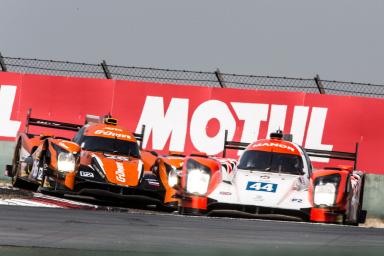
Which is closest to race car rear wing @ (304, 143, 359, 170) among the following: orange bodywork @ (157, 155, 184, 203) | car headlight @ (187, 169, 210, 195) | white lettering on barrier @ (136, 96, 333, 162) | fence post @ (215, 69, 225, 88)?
white lettering on barrier @ (136, 96, 333, 162)

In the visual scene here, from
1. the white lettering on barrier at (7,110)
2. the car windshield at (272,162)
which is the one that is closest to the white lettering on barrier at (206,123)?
the white lettering on barrier at (7,110)

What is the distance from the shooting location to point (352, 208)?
1387cm

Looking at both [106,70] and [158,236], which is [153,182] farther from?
[158,236]

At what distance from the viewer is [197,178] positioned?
13.9 metres

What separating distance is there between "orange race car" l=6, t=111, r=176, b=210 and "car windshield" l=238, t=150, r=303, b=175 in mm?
1503

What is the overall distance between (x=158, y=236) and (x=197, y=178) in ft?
17.0

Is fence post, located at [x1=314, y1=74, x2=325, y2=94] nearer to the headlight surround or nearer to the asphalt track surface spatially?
the headlight surround

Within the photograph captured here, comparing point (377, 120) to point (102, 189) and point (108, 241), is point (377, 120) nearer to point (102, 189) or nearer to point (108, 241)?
point (102, 189)

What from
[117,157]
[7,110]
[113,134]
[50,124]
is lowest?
[117,157]

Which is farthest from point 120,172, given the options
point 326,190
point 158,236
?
point 158,236

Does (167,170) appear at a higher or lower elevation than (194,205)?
higher

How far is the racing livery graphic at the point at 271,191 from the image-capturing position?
1320 cm

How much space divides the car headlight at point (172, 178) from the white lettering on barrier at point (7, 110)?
5.69 metres

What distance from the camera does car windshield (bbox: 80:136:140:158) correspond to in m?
16.7
